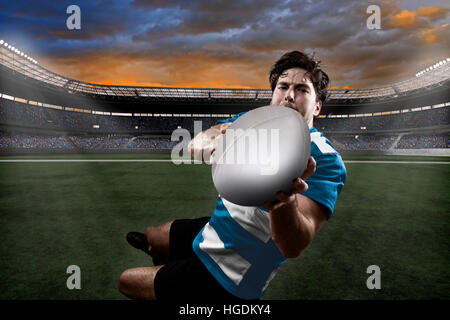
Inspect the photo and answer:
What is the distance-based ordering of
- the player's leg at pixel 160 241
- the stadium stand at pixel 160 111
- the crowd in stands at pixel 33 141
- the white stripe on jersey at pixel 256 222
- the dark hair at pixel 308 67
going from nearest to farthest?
the white stripe on jersey at pixel 256 222 < the dark hair at pixel 308 67 < the player's leg at pixel 160 241 < the crowd in stands at pixel 33 141 < the stadium stand at pixel 160 111

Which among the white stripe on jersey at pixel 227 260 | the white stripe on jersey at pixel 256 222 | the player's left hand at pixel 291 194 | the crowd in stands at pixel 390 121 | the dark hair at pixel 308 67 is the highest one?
the crowd in stands at pixel 390 121

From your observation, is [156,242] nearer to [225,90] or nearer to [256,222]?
[256,222]

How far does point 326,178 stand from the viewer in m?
1.21

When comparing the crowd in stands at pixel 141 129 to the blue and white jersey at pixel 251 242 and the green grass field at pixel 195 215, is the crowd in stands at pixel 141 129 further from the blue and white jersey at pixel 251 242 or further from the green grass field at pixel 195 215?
the blue and white jersey at pixel 251 242

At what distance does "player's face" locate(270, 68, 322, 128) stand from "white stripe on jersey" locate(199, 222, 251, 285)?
31.3 inches

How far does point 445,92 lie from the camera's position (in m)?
31.6

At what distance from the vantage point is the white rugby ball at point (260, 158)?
32.7 inches

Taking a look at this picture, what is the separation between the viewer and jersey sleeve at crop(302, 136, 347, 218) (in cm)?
116

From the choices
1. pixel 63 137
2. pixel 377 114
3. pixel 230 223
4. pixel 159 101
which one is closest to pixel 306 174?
pixel 230 223

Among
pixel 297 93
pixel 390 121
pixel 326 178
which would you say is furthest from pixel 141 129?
pixel 326 178

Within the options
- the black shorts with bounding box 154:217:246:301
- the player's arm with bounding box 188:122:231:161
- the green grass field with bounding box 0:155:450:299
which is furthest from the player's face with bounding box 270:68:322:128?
the green grass field with bounding box 0:155:450:299

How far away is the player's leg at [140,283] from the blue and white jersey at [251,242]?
0.34m

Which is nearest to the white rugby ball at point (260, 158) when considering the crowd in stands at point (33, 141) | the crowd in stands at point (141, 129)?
the crowd in stands at point (33, 141)
